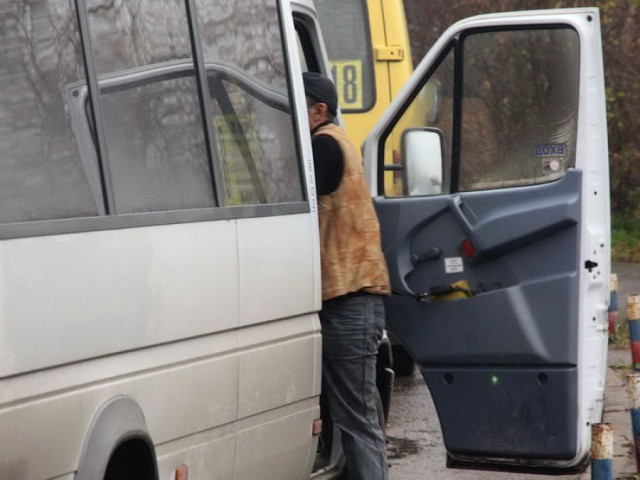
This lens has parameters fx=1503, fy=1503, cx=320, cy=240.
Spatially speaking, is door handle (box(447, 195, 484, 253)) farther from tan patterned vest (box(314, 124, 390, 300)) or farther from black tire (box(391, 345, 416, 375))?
black tire (box(391, 345, 416, 375))

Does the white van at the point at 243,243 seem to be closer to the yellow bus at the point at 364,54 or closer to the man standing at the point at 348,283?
the man standing at the point at 348,283

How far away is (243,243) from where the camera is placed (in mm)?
5297

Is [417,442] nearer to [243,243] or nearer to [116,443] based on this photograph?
[243,243]

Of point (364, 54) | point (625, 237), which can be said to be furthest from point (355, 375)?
point (625, 237)

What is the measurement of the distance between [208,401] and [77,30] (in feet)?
4.44

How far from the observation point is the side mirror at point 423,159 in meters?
6.46

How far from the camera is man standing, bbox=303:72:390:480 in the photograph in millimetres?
6184

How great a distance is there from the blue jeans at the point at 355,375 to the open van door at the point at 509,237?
0.37 meters

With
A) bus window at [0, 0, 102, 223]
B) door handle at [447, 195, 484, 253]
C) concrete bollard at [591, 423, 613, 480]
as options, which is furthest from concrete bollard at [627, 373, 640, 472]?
bus window at [0, 0, 102, 223]

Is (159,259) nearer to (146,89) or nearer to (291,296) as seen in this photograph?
(146,89)

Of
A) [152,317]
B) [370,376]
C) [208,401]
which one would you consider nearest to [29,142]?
[152,317]

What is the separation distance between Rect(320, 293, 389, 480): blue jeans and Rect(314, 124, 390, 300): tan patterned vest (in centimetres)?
7

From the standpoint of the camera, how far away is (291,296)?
5.70 m

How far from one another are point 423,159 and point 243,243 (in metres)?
1.46
